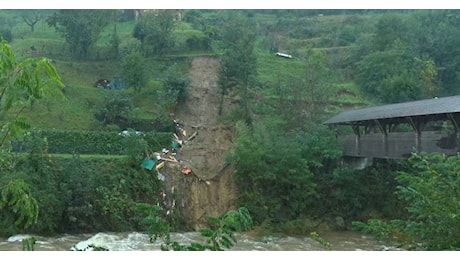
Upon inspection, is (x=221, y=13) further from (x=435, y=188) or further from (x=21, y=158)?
(x=435, y=188)

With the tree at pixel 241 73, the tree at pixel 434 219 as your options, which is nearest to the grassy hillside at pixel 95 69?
the tree at pixel 241 73

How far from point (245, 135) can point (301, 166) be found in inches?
103

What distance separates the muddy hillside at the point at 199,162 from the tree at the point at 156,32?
2.63 meters

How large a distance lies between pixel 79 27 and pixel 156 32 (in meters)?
3.62

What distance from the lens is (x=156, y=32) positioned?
26859 mm

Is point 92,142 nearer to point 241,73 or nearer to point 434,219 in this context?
point 241,73

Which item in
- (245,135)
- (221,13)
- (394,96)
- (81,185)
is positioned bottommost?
(81,185)

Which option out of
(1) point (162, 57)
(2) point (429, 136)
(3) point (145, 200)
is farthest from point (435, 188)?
(1) point (162, 57)

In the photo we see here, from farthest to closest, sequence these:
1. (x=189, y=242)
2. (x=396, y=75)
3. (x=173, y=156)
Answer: (x=396, y=75) → (x=173, y=156) → (x=189, y=242)

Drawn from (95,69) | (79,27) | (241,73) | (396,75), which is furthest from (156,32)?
(396,75)

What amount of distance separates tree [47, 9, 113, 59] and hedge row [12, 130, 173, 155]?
7999 millimetres

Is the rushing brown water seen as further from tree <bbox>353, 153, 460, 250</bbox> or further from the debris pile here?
tree <bbox>353, 153, 460, 250</bbox>

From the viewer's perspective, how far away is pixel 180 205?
678 inches

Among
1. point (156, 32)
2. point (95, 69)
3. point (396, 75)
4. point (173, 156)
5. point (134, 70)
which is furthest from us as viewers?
point (156, 32)
